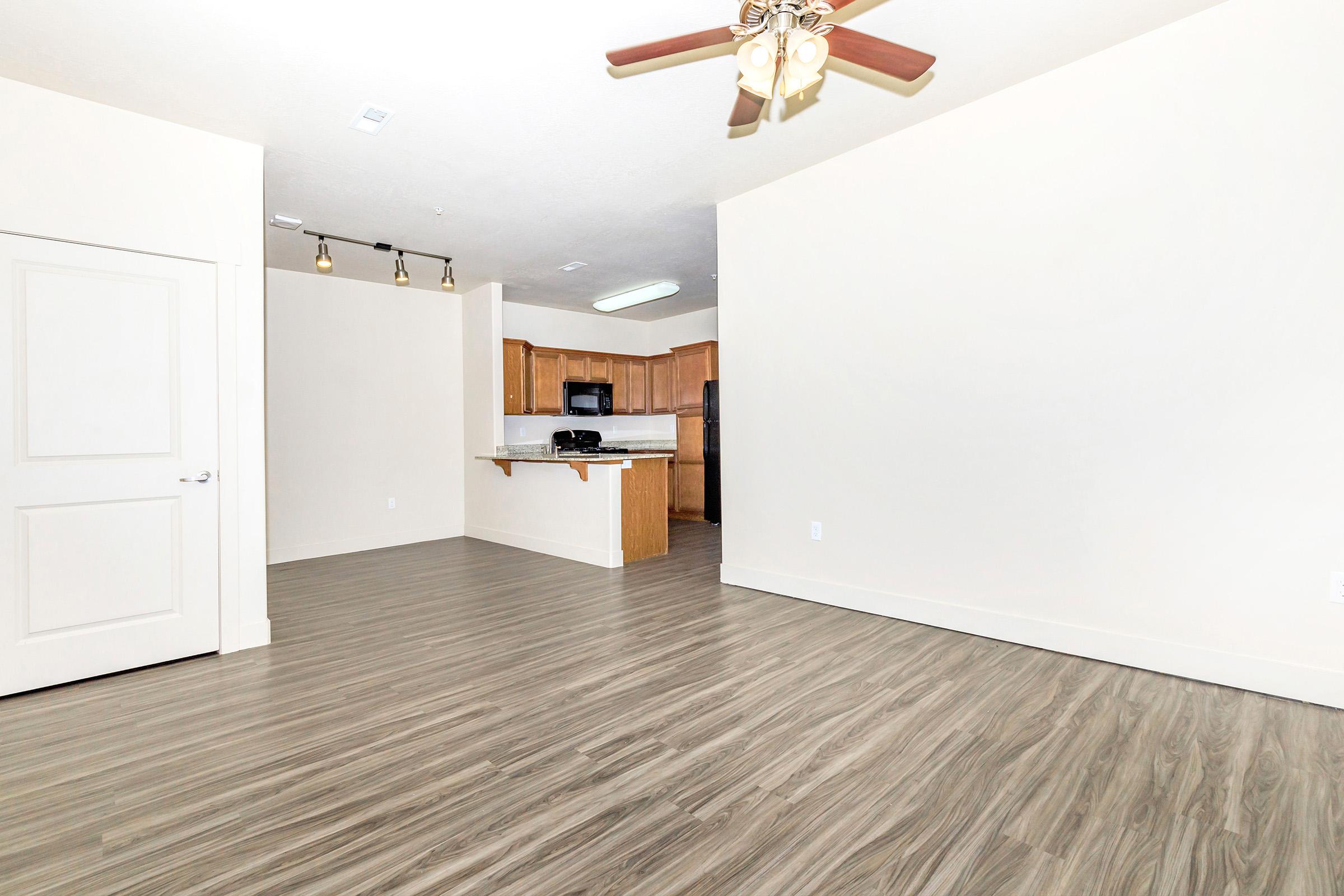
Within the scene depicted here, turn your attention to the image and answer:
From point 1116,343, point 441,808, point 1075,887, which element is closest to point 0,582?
point 441,808

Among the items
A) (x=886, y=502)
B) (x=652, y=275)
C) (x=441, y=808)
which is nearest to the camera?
(x=441, y=808)

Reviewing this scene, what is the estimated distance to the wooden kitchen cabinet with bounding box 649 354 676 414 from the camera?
840 centimetres

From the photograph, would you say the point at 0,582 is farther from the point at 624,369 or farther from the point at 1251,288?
the point at 624,369

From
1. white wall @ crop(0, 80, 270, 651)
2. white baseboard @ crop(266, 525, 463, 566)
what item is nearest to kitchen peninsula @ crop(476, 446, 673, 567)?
white baseboard @ crop(266, 525, 463, 566)

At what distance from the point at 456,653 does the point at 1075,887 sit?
276cm

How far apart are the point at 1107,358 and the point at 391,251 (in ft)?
17.7

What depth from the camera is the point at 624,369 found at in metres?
8.41

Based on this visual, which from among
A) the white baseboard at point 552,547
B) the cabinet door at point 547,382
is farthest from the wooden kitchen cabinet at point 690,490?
the white baseboard at point 552,547

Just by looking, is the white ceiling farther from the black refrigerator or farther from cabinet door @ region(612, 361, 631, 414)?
cabinet door @ region(612, 361, 631, 414)

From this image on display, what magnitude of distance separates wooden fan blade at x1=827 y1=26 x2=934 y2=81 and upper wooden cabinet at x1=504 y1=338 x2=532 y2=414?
545 centimetres

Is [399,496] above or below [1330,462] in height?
below

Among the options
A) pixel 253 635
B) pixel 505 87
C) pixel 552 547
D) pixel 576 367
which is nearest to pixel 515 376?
pixel 576 367

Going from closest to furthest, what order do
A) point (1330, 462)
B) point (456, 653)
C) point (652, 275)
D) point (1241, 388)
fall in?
point (1330, 462) < point (1241, 388) < point (456, 653) < point (652, 275)

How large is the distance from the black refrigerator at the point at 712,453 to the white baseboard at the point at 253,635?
5.14 meters
